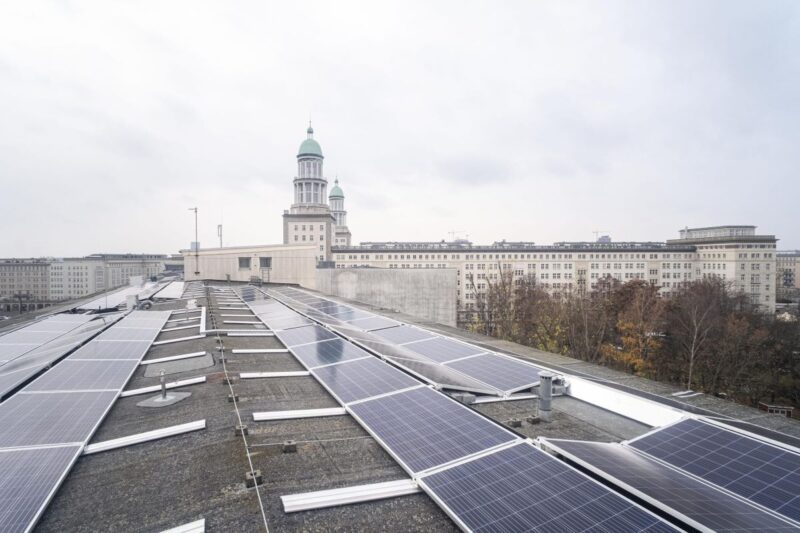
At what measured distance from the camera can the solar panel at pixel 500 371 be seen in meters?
12.0

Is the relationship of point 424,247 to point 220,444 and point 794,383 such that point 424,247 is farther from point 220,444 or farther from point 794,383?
point 220,444

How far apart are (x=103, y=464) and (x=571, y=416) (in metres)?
10.4

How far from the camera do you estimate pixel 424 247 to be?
10081 centimetres

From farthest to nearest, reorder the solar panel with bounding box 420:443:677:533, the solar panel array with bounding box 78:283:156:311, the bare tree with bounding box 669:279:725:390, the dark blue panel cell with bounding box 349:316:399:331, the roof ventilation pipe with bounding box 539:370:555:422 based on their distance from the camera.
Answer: the bare tree with bounding box 669:279:725:390 < the solar panel array with bounding box 78:283:156:311 < the dark blue panel cell with bounding box 349:316:399:331 < the roof ventilation pipe with bounding box 539:370:555:422 < the solar panel with bounding box 420:443:677:533

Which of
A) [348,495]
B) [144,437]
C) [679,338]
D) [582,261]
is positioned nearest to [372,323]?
[144,437]

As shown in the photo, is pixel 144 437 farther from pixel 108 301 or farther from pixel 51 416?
pixel 108 301

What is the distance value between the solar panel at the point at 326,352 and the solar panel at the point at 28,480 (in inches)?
272

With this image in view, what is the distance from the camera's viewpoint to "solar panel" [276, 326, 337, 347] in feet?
56.1

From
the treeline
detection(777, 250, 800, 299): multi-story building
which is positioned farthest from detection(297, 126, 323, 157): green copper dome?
detection(777, 250, 800, 299): multi-story building

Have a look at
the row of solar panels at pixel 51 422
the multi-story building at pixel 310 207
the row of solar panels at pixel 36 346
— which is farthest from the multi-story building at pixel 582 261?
the row of solar panels at pixel 51 422

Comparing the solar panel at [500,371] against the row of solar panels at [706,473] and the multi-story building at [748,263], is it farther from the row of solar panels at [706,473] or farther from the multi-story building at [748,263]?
the multi-story building at [748,263]

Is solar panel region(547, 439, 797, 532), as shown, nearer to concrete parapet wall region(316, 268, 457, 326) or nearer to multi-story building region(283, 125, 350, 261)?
concrete parapet wall region(316, 268, 457, 326)

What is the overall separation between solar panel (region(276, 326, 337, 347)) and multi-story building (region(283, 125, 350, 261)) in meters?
59.9

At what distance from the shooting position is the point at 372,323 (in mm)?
22188
